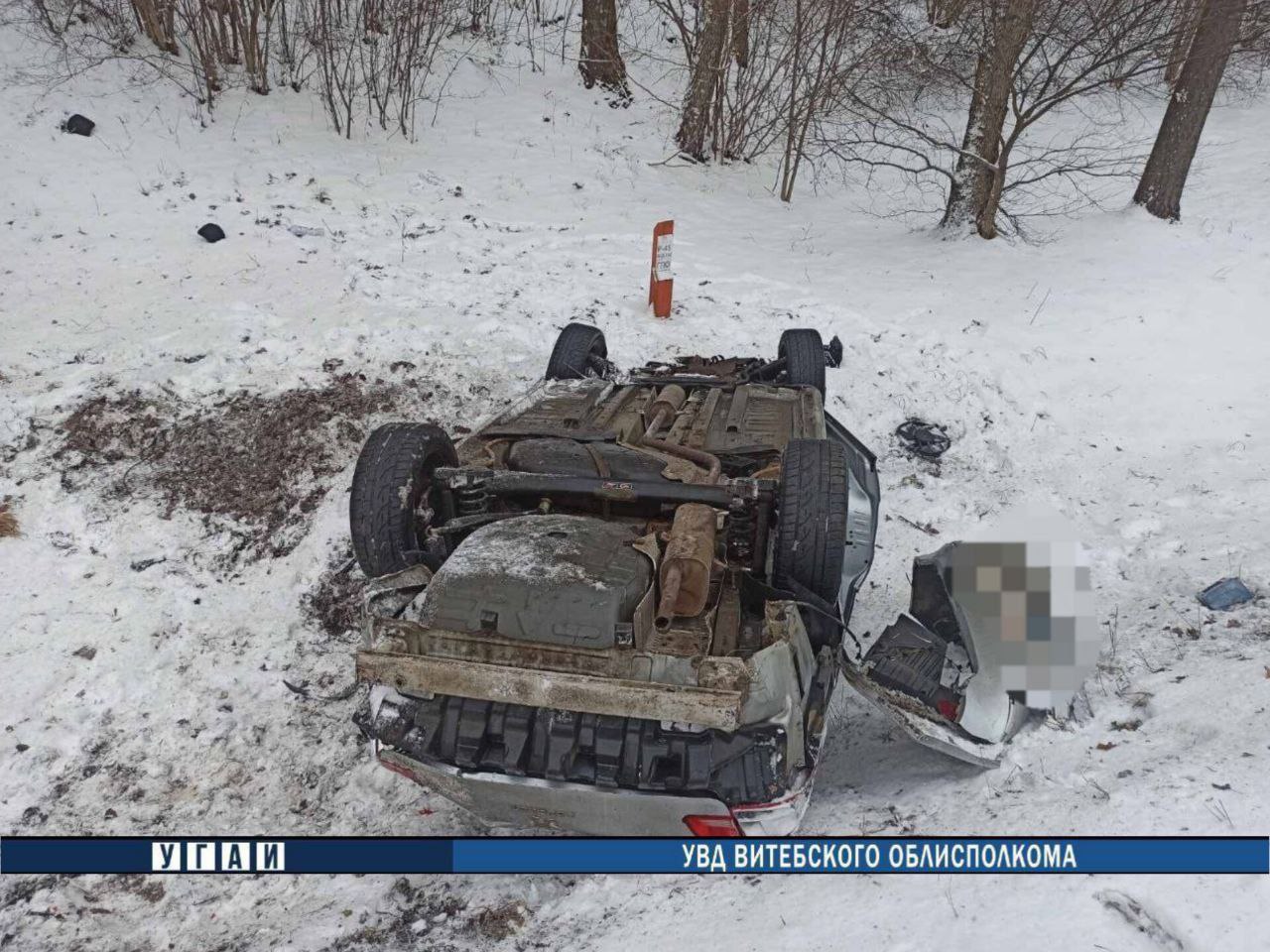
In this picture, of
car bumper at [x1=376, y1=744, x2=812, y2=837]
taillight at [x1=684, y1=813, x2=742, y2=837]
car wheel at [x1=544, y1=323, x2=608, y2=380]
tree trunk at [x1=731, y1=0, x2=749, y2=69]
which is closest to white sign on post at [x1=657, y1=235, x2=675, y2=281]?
car wheel at [x1=544, y1=323, x2=608, y2=380]

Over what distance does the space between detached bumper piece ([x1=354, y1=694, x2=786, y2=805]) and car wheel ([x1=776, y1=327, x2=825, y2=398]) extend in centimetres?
358

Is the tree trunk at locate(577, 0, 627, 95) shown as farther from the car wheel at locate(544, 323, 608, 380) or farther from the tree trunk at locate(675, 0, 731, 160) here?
the car wheel at locate(544, 323, 608, 380)

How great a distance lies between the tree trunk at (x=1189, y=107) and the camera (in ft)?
27.9

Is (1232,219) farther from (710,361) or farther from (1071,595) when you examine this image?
(1071,595)

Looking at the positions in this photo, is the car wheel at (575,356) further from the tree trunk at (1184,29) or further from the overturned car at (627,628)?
the tree trunk at (1184,29)

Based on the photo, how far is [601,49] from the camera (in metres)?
12.5

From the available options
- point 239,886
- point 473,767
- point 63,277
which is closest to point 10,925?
point 239,886

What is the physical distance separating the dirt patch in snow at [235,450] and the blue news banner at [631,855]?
→ 2054 mm

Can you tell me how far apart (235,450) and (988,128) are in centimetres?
831

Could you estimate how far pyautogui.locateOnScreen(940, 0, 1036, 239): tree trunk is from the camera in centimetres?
828

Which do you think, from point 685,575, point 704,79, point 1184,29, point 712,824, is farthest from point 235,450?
point 1184,29

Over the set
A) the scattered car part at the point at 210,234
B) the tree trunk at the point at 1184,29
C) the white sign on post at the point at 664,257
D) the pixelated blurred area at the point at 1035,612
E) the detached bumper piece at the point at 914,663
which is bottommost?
the detached bumper piece at the point at 914,663

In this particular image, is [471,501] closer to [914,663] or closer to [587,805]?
[587,805]

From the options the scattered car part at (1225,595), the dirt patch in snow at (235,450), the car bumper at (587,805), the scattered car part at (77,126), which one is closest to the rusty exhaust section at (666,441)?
the car bumper at (587,805)
